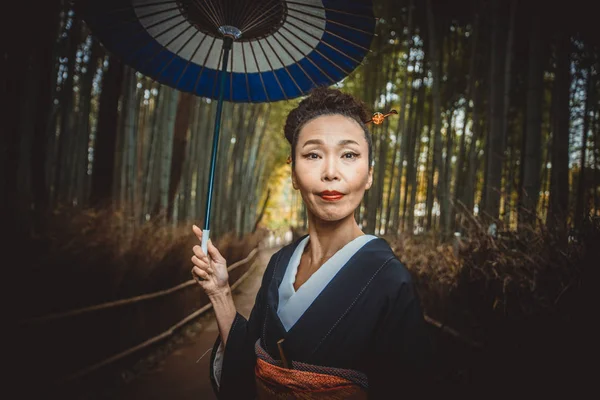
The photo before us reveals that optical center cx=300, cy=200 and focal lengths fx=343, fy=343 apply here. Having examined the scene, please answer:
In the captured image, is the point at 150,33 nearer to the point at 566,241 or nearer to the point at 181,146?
the point at 566,241

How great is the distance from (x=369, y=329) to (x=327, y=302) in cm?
15

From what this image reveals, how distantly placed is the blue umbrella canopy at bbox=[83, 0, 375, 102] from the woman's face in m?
0.51

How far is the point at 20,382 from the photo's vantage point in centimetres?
222

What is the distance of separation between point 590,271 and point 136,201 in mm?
6812

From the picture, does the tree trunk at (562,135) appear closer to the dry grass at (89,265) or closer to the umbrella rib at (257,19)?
the umbrella rib at (257,19)

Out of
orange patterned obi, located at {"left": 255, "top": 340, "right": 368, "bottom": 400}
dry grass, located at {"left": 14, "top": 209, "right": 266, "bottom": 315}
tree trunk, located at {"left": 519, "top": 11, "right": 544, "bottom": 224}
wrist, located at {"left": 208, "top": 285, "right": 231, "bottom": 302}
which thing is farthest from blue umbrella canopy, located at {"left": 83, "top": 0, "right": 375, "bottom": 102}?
tree trunk, located at {"left": 519, "top": 11, "right": 544, "bottom": 224}

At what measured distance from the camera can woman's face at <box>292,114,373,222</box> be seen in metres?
1.20

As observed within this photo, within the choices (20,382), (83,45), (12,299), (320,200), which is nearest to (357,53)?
(320,200)

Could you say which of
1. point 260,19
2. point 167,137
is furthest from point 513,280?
point 167,137

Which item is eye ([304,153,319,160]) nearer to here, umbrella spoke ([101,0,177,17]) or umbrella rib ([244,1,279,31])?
umbrella rib ([244,1,279,31])

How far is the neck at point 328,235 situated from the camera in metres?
1.29

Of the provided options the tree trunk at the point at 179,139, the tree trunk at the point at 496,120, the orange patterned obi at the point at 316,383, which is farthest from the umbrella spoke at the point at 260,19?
the tree trunk at the point at 179,139

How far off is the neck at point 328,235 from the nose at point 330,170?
0.57 feet

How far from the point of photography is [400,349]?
3.25 feet
